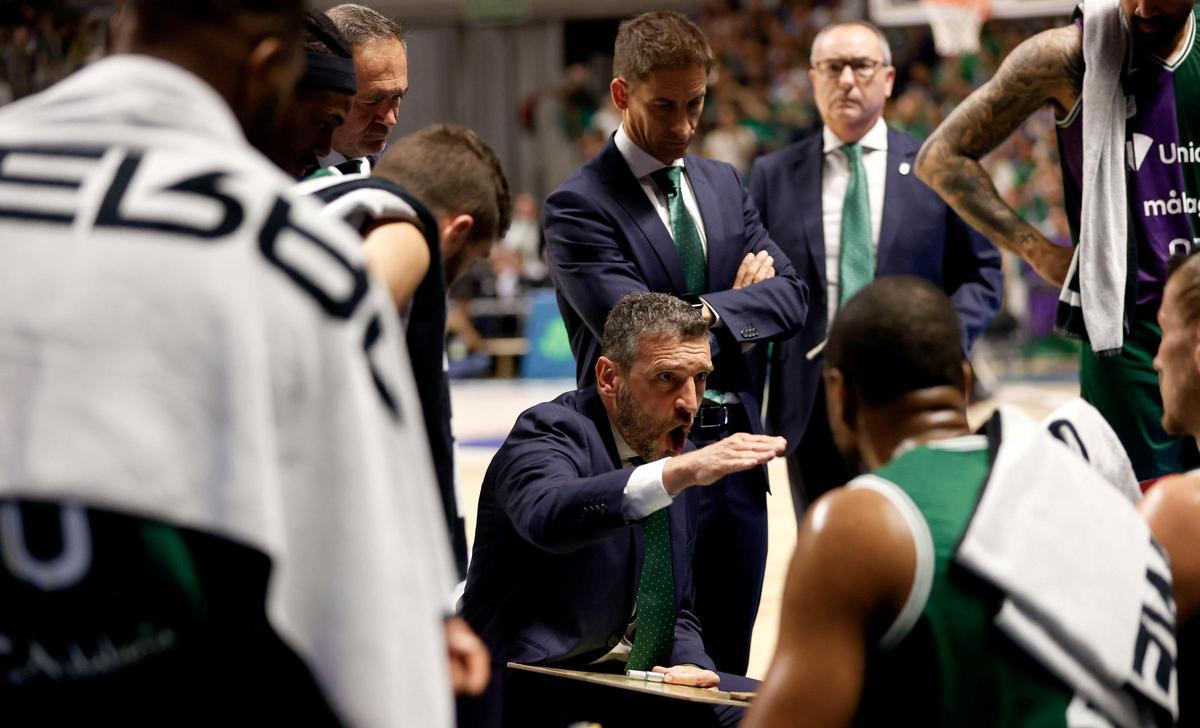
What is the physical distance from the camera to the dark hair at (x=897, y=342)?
195cm

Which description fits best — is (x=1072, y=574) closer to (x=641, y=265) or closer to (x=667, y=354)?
(x=667, y=354)

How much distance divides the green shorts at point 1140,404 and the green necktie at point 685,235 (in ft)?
3.49

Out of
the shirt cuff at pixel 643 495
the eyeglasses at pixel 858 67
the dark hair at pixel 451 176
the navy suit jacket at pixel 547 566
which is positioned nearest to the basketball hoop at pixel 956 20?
the eyeglasses at pixel 858 67

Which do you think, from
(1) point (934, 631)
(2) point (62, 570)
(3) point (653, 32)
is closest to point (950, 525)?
(1) point (934, 631)

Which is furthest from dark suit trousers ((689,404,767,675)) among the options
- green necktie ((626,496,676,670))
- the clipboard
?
the clipboard

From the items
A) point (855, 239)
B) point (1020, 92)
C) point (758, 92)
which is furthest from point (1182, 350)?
point (758, 92)

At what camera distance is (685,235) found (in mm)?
4035

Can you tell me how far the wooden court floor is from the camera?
5.75 m

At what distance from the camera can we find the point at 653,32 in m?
3.88

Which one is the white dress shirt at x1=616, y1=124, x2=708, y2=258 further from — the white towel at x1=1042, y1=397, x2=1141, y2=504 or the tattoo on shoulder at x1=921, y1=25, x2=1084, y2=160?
the white towel at x1=1042, y1=397, x2=1141, y2=504

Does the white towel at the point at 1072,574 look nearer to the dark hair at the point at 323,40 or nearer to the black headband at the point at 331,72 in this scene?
the black headband at the point at 331,72

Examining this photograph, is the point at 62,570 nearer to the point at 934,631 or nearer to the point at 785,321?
the point at 934,631

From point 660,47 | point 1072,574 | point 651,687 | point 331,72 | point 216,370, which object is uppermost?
point 660,47

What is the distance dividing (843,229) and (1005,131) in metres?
1.18
